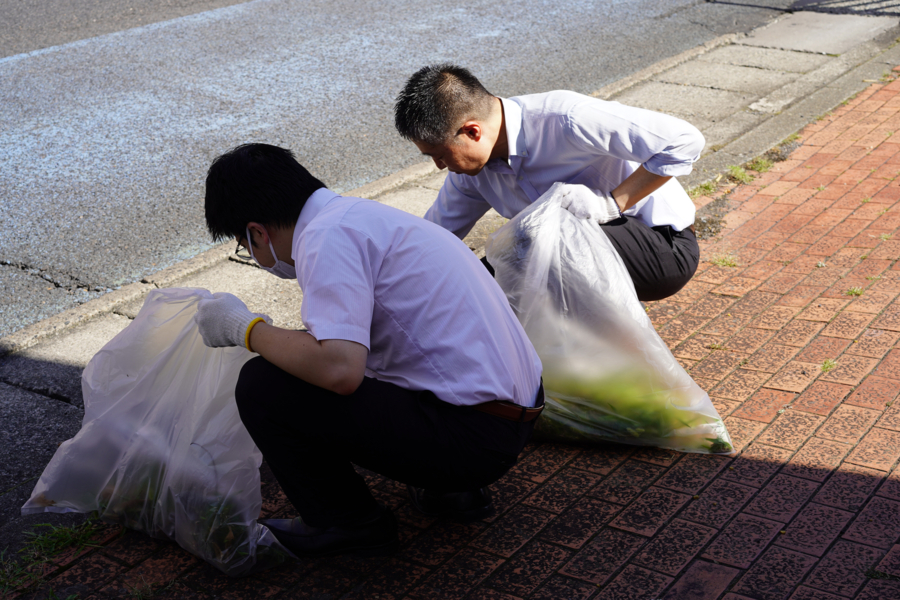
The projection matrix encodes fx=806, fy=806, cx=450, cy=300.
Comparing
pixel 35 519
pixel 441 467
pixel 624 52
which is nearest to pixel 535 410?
pixel 441 467

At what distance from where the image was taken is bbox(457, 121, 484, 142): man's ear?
2.60m

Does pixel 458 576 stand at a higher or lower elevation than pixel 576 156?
lower

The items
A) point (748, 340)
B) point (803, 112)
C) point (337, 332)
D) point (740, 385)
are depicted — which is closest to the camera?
point (337, 332)

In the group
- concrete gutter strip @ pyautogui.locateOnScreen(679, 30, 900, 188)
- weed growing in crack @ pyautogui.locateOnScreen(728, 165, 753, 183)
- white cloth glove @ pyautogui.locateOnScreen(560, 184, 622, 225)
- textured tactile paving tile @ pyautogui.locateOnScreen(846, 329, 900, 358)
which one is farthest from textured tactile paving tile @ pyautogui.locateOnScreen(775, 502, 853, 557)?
weed growing in crack @ pyautogui.locateOnScreen(728, 165, 753, 183)

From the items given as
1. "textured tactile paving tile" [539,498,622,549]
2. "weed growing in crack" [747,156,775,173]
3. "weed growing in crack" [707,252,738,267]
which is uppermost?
"weed growing in crack" [747,156,775,173]

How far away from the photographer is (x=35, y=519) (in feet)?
8.02

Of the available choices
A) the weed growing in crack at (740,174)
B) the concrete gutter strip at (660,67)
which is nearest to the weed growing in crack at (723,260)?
the weed growing in crack at (740,174)

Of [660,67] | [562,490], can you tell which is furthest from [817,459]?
[660,67]

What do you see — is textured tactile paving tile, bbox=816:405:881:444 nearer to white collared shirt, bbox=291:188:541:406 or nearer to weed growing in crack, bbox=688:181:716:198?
white collared shirt, bbox=291:188:541:406

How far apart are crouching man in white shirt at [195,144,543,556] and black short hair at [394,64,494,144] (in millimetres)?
602

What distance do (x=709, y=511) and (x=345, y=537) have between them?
103 cm

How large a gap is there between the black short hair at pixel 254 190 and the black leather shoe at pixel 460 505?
92 cm

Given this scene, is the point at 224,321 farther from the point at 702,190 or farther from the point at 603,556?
the point at 702,190

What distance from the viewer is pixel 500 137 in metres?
2.75
